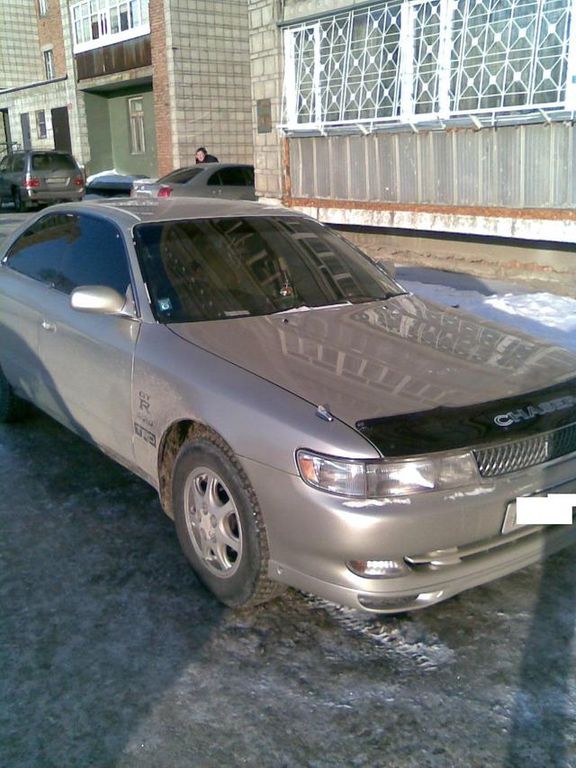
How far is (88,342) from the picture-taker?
13.4 ft

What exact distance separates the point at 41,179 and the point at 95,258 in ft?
62.4

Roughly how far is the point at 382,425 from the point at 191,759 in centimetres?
123

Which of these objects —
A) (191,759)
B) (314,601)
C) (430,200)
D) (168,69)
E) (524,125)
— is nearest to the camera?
(191,759)

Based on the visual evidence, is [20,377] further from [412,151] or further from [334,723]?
[412,151]

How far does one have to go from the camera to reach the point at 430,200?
10188 millimetres

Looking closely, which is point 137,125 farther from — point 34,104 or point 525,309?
point 525,309

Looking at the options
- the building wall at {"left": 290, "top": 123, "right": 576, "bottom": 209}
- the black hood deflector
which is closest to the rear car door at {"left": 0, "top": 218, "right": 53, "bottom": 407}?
the black hood deflector

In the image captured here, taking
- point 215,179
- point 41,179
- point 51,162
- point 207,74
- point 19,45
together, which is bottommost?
point 215,179

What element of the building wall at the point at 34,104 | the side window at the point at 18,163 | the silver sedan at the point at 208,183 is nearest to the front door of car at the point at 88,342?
the silver sedan at the point at 208,183

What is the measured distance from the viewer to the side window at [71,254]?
4.14m

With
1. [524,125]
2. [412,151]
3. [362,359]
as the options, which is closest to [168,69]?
[412,151]

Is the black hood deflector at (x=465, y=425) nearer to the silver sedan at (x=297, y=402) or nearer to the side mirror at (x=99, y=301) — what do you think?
the silver sedan at (x=297, y=402)

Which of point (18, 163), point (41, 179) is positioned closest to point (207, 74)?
point (41, 179)

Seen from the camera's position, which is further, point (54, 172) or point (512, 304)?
point (54, 172)
